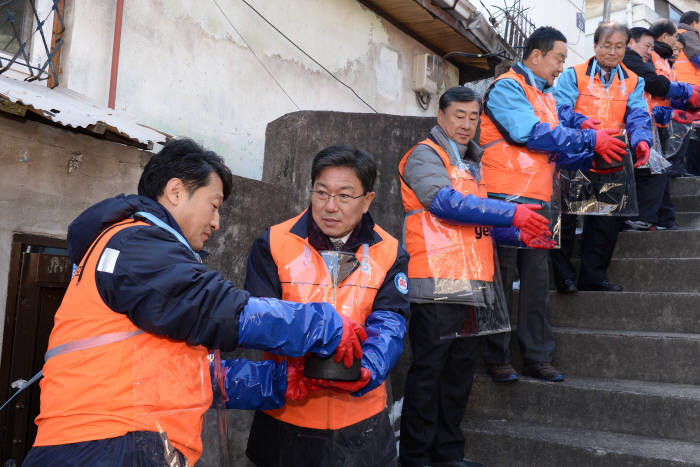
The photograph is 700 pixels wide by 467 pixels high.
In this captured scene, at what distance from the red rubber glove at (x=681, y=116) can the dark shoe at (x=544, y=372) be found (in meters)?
3.30

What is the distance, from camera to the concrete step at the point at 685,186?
6168 mm

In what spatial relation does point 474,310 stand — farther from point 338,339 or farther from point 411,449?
point 338,339

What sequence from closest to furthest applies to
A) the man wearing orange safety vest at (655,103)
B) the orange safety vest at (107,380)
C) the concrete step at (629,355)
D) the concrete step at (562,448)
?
the orange safety vest at (107,380)
the concrete step at (562,448)
the concrete step at (629,355)
the man wearing orange safety vest at (655,103)

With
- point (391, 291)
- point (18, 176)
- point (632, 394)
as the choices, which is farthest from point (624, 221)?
point (18, 176)

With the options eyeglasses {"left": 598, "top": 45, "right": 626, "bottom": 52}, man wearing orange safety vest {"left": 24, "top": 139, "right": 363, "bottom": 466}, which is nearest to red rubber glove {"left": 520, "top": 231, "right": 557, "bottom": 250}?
eyeglasses {"left": 598, "top": 45, "right": 626, "bottom": 52}

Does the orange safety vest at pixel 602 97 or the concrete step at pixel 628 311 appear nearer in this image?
the concrete step at pixel 628 311

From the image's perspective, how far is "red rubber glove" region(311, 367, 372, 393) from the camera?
2010 millimetres

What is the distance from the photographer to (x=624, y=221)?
532 centimetres

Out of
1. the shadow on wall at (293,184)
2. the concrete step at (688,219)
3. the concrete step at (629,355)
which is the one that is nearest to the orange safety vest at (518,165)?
the concrete step at (629,355)

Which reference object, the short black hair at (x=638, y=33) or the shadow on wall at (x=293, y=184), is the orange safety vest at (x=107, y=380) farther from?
the short black hair at (x=638, y=33)

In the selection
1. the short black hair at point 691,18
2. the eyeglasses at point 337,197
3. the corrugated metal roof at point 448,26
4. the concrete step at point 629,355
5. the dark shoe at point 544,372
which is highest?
the corrugated metal roof at point 448,26

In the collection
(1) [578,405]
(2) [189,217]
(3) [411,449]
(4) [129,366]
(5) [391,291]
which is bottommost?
(3) [411,449]

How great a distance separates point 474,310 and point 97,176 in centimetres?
295

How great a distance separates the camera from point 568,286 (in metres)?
4.50
